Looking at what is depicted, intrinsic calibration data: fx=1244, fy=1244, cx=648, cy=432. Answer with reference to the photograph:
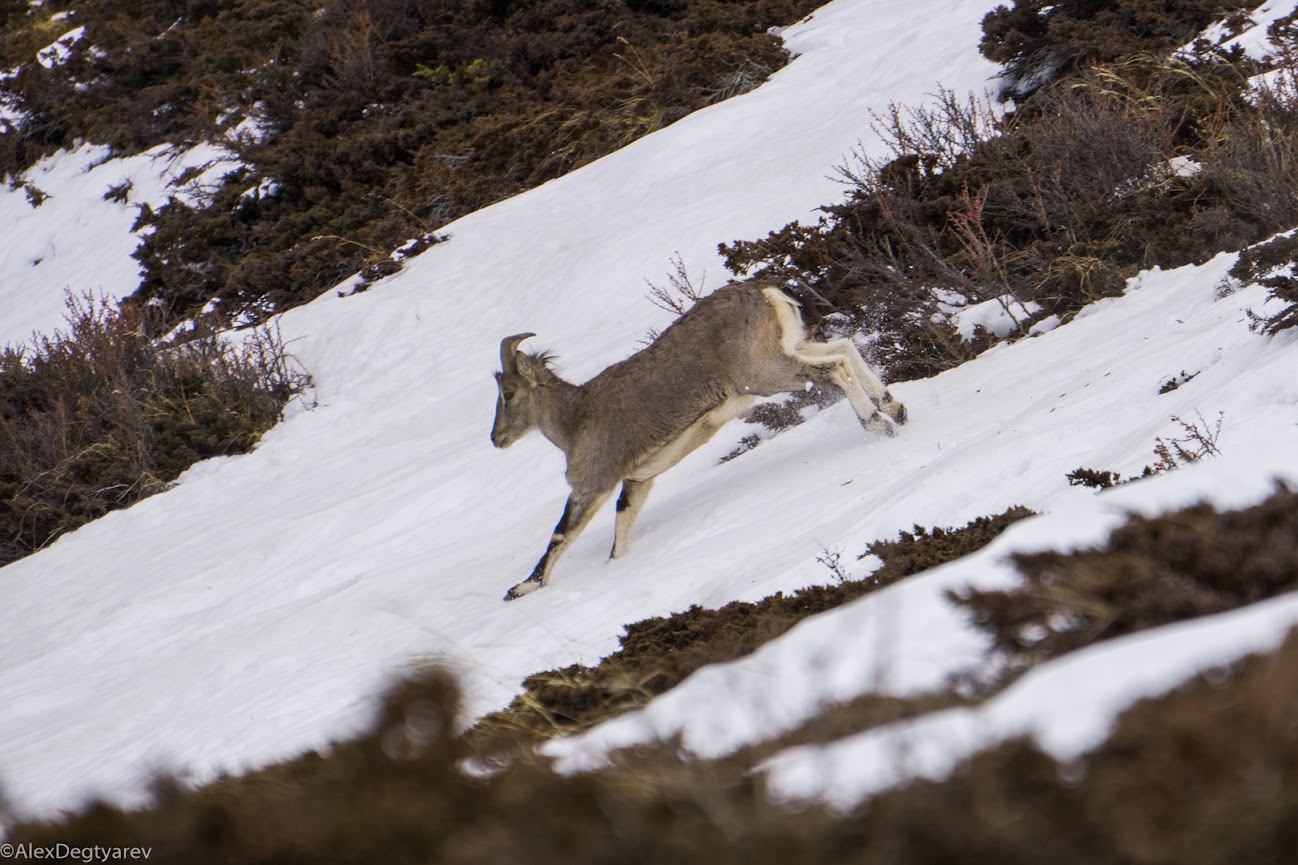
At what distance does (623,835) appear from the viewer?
1.71m

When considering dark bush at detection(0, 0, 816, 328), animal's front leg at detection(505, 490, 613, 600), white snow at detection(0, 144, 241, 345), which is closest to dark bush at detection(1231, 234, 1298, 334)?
animal's front leg at detection(505, 490, 613, 600)

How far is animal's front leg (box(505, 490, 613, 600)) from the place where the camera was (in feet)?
27.3

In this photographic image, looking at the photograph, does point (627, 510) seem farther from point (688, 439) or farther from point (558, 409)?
point (558, 409)

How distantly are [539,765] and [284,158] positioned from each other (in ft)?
68.6

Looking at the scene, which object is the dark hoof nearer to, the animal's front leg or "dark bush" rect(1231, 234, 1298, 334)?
the animal's front leg

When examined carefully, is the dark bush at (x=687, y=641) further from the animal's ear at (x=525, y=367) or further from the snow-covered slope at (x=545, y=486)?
the animal's ear at (x=525, y=367)

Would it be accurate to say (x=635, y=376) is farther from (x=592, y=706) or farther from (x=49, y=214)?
(x=49, y=214)

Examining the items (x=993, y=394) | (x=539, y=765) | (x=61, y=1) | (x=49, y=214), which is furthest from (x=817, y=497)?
(x=61, y=1)

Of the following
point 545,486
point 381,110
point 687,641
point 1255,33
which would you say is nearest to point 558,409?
point 545,486

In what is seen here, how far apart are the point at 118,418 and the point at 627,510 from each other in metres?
9.40

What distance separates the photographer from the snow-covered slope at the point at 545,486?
6062 mm

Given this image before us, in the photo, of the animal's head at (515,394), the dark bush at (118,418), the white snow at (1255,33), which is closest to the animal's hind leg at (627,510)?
the animal's head at (515,394)

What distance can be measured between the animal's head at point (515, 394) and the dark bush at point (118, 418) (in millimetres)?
6378

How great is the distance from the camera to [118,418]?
15523mm
